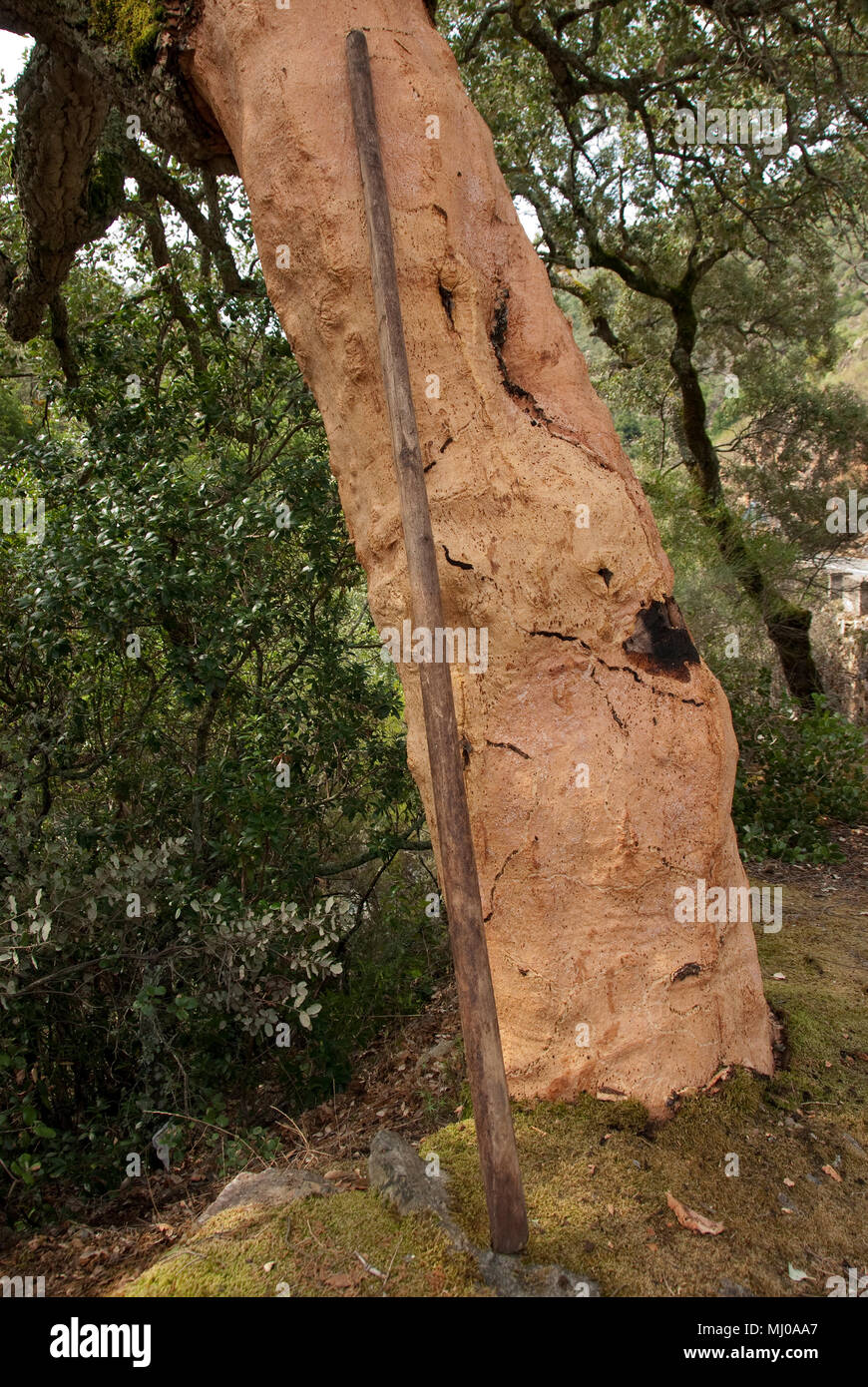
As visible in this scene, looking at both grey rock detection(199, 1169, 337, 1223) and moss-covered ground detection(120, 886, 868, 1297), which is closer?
Result: moss-covered ground detection(120, 886, 868, 1297)

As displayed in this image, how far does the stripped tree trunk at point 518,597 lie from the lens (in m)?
2.78

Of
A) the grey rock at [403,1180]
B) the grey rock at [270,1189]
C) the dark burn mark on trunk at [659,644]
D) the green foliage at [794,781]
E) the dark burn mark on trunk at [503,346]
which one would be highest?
the dark burn mark on trunk at [503,346]

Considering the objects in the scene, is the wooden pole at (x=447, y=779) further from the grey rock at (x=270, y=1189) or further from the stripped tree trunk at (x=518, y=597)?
the grey rock at (x=270, y=1189)

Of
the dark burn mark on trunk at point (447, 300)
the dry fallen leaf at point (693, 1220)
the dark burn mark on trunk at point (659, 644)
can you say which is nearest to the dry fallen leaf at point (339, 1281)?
the dry fallen leaf at point (693, 1220)

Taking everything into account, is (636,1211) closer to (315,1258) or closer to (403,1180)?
(403,1180)

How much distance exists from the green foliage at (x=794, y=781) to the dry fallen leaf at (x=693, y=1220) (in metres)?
3.71

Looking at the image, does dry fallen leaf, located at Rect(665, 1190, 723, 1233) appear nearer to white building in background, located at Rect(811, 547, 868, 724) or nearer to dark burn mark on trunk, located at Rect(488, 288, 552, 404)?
dark burn mark on trunk, located at Rect(488, 288, 552, 404)

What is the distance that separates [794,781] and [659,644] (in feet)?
13.6

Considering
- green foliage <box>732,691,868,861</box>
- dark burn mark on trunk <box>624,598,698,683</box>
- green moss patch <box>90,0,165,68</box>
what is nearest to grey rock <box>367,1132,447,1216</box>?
dark burn mark on trunk <box>624,598,698,683</box>

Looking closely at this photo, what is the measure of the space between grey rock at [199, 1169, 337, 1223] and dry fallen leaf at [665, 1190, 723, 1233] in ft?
2.98

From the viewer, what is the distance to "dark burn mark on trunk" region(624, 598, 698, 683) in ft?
9.59

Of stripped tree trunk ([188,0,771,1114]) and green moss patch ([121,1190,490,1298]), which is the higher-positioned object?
stripped tree trunk ([188,0,771,1114])

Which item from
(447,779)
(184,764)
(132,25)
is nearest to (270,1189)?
(447,779)

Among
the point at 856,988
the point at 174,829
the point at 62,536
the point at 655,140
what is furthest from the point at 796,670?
the point at 62,536
